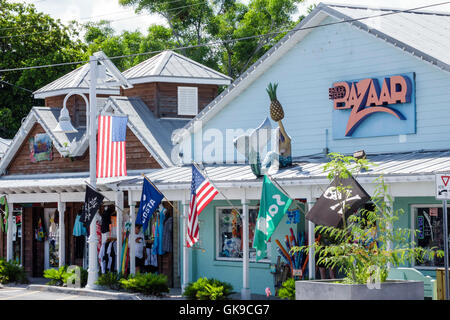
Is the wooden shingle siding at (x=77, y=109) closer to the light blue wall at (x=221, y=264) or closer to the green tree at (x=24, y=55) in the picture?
the light blue wall at (x=221, y=264)

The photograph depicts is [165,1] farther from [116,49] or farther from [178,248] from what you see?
[178,248]

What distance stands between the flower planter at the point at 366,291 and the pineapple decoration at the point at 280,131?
719 cm

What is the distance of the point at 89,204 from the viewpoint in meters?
23.8

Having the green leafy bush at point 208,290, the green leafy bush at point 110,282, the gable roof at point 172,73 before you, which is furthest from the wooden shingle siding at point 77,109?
the green leafy bush at point 208,290

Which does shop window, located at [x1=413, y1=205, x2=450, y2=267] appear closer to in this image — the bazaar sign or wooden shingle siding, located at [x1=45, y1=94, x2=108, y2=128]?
the bazaar sign

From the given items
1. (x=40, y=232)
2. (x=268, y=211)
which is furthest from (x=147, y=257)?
(x=268, y=211)

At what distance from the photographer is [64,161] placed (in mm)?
30000

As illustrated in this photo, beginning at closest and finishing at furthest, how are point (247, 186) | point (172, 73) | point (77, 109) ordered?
point (247, 186) < point (172, 73) < point (77, 109)

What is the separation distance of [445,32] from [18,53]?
33812 mm

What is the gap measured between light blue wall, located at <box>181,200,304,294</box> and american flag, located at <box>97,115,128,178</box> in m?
2.72

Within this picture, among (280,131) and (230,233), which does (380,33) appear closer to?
(280,131)

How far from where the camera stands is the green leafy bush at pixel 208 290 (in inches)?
815

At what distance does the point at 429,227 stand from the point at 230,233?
6.36 metres

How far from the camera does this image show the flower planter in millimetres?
14078
